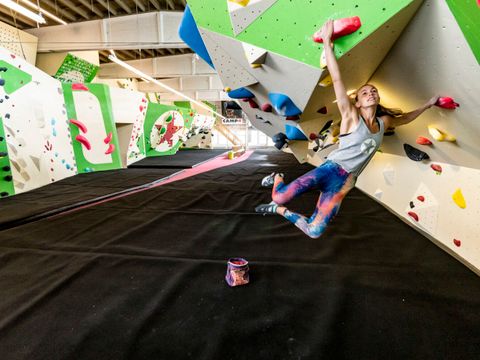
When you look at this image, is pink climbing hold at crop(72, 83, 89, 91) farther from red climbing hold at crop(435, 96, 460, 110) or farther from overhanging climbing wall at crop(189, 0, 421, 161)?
red climbing hold at crop(435, 96, 460, 110)

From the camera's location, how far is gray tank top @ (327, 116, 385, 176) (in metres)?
1.21

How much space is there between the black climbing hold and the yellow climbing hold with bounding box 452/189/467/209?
1.08 feet

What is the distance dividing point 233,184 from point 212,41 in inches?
96.4

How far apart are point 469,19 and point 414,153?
119cm

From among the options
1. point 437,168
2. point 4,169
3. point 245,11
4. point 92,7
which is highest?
point 92,7

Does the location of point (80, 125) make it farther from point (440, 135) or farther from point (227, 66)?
point (440, 135)

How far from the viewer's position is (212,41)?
169 centimetres

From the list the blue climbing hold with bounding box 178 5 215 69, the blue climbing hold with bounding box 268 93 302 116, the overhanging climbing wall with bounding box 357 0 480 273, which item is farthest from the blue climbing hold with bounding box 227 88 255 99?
the overhanging climbing wall with bounding box 357 0 480 273

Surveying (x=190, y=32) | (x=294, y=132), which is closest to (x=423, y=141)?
(x=294, y=132)

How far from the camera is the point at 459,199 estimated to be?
1.46 meters

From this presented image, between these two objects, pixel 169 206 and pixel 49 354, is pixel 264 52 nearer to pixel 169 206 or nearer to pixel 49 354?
pixel 49 354

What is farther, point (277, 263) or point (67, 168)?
point (67, 168)

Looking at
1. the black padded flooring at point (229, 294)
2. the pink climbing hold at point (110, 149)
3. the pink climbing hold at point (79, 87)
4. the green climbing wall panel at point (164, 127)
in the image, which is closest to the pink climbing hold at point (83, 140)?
the pink climbing hold at point (110, 149)

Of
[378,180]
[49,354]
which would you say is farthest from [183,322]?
[378,180]
